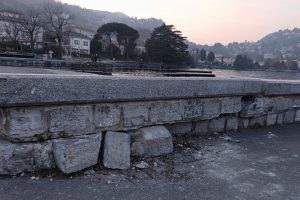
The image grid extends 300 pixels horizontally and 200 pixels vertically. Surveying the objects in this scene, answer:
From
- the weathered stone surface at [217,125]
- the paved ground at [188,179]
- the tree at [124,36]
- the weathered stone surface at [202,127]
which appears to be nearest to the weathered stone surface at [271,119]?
the weathered stone surface at [217,125]

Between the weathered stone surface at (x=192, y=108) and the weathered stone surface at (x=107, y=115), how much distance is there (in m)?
0.95

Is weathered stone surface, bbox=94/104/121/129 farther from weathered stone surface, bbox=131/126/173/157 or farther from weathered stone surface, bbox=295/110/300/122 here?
weathered stone surface, bbox=295/110/300/122

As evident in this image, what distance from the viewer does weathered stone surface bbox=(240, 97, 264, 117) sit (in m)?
4.61

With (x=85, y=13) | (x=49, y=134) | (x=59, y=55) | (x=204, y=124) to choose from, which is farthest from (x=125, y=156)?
(x=85, y=13)

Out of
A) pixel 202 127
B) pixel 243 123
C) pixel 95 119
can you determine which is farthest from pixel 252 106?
pixel 95 119

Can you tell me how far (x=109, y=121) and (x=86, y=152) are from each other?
397 mm

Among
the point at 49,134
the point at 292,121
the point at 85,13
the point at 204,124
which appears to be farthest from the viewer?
the point at 85,13

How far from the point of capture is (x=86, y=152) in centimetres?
281

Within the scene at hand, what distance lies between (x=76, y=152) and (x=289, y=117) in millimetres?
4116

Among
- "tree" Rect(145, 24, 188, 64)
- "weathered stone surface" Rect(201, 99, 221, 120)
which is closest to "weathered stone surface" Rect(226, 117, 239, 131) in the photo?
"weathered stone surface" Rect(201, 99, 221, 120)

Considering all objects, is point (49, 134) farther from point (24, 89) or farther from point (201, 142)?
point (201, 142)

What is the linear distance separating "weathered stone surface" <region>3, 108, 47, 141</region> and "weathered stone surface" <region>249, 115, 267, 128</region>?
10.7 ft

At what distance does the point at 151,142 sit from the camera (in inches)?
130

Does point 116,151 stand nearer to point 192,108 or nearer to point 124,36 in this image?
point 192,108
